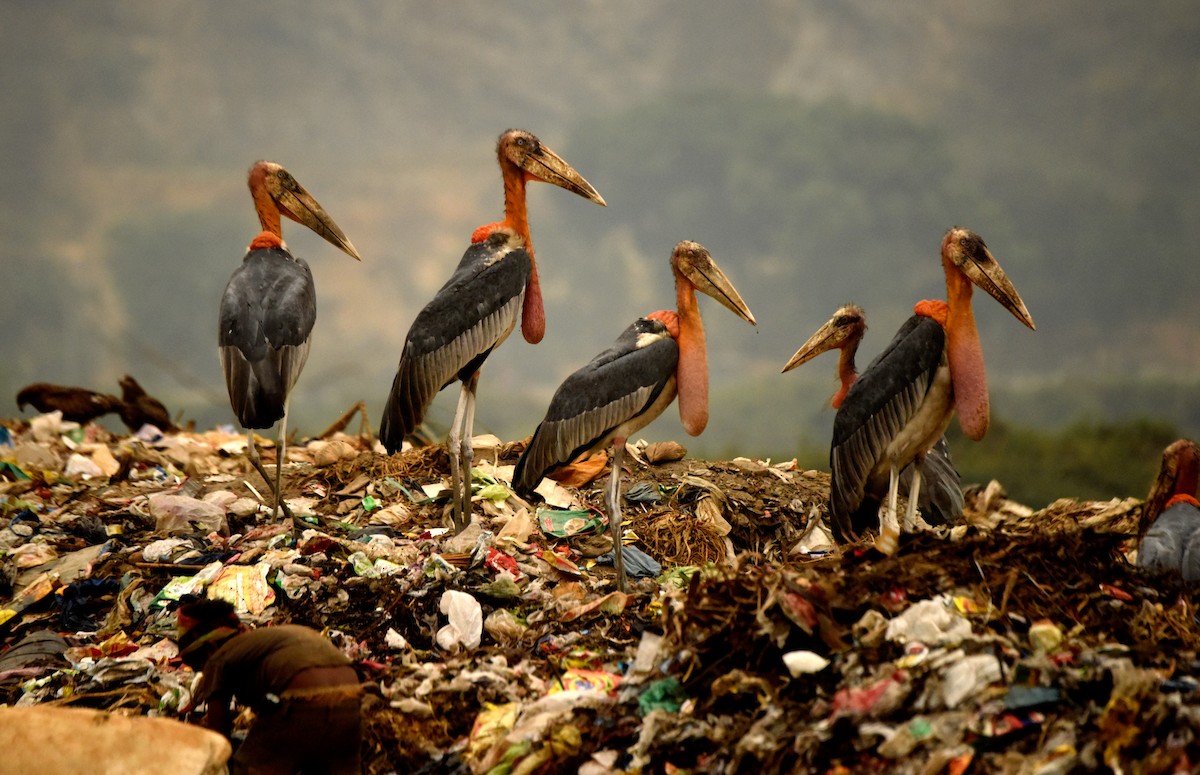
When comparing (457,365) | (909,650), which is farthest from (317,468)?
(909,650)

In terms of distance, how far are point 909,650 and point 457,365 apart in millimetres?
2715

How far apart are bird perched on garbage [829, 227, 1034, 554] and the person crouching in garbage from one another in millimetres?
2739

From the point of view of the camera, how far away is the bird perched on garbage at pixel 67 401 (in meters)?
8.81

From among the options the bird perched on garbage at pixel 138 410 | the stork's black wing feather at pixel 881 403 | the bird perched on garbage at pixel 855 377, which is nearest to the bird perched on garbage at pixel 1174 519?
the stork's black wing feather at pixel 881 403

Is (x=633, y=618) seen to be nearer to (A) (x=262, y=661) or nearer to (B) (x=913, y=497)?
(B) (x=913, y=497)

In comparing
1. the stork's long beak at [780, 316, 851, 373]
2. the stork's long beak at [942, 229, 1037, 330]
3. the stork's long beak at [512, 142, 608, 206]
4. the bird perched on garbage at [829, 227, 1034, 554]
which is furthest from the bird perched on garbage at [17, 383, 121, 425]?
the stork's long beak at [942, 229, 1037, 330]

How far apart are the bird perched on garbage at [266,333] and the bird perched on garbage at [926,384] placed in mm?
2680

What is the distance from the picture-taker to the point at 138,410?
8.66 meters

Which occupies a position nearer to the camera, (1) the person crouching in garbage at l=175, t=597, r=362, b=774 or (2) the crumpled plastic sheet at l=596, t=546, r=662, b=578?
(1) the person crouching in garbage at l=175, t=597, r=362, b=774

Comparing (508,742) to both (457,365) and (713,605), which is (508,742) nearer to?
(713,605)

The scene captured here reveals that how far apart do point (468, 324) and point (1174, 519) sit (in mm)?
3153

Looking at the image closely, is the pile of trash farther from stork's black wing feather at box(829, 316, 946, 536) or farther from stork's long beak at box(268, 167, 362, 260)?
stork's long beak at box(268, 167, 362, 260)

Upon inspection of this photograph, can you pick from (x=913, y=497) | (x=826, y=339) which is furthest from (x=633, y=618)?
(x=826, y=339)

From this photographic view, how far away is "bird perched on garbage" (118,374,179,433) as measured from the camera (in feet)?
28.3
